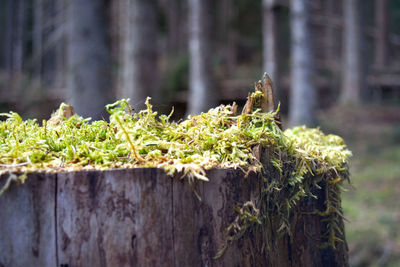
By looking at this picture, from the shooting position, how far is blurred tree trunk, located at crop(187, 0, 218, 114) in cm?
1160

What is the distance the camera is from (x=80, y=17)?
20.2ft

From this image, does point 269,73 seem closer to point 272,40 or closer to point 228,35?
point 272,40

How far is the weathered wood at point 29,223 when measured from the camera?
4.50ft

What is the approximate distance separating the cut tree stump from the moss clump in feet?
0.20

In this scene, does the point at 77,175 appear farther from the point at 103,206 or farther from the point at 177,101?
the point at 177,101

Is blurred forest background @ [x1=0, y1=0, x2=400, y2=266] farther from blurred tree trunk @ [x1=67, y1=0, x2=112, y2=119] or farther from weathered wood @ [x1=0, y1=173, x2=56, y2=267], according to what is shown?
weathered wood @ [x1=0, y1=173, x2=56, y2=267]

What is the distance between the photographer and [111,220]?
1393 mm

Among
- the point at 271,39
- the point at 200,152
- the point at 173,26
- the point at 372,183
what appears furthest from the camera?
the point at 173,26

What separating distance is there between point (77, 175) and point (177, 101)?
51.9ft

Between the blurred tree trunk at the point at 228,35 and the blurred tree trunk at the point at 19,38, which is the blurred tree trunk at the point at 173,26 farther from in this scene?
the blurred tree trunk at the point at 19,38

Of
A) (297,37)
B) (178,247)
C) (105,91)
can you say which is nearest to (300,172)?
(178,247)

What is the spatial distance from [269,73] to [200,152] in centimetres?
1001

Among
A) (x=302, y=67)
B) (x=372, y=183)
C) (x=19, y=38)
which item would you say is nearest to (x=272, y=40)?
(x=302, y=67)

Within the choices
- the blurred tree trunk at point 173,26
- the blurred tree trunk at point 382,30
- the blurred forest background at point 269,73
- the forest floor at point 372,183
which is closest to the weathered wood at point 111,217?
the blurred forest background at point 269,73
